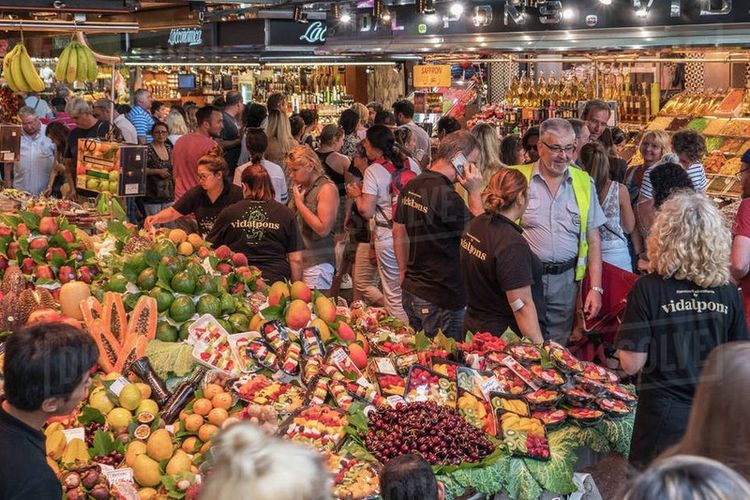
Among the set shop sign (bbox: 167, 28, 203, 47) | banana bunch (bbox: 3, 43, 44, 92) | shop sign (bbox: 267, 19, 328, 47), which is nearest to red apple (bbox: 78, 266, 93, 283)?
banana bunch (bbox: 3, 43, 44, 92)

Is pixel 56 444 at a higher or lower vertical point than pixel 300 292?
lower

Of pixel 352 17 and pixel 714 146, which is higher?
pixel 352 17

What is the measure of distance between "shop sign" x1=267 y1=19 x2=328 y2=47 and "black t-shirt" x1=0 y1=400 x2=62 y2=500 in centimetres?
1231

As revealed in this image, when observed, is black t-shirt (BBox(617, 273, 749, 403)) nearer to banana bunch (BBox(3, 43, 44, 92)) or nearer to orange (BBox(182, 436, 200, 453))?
orange (BBox(182, 436, 200, 453))

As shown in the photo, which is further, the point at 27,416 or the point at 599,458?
the point at 599,458

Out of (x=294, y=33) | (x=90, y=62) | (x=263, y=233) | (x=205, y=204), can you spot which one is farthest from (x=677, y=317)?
(x=294, y=33)

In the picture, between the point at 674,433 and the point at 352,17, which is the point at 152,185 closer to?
the point at 352,17

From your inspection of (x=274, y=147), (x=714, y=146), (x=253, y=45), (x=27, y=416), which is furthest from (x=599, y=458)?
(x=253, y=45)

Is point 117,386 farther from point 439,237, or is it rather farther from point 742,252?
point 742,252

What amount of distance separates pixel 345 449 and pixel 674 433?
4.06ft

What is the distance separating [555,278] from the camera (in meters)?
5.92

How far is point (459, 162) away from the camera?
6.18 metres

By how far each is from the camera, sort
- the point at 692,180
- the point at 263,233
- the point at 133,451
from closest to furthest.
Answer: the point at 133,451 < the point at 263,233 < the point at 692,180

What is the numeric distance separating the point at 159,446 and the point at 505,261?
1.94 metres
